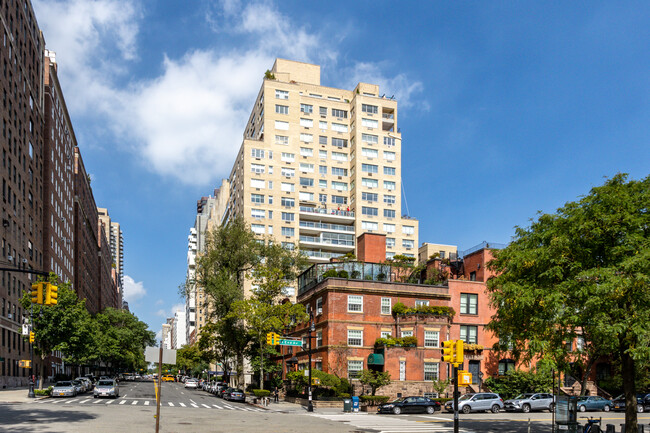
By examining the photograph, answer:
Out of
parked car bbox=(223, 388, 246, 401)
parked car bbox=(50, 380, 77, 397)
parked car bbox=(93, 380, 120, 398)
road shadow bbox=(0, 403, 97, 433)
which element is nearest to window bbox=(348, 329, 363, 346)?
parked car bbox=(223, 388, 246, 401)

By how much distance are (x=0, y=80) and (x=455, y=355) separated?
62.4 meters

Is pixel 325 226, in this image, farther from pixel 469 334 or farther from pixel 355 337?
pixel 355 337

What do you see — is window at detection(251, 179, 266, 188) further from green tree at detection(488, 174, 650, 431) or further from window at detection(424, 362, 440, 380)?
green tree at detection(488, 174, 650, 431)

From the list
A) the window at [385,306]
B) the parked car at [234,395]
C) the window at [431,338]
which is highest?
the window at [385,306]

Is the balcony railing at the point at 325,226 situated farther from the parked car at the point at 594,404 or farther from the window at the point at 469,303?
the parked car at the point at 594,404

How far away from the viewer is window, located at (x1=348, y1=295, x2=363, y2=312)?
173ft

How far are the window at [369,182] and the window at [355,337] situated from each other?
54.1m

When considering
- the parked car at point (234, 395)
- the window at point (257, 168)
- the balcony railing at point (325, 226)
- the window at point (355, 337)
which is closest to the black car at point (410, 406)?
the window at point (355, 337)

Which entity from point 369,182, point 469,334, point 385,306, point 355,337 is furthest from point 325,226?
point 355,337

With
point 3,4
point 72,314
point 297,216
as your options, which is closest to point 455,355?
point 72,314

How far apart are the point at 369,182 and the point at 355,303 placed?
53.7 metres

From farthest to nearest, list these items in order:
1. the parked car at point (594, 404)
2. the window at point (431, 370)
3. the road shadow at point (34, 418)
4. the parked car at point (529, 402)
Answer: the window at point (431, 370), the parked car at point (594, 404), the parked car at point (529, 402), the road shadow at point (34, 418)

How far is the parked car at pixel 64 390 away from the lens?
5072 centimetres

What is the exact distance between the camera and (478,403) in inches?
1822
